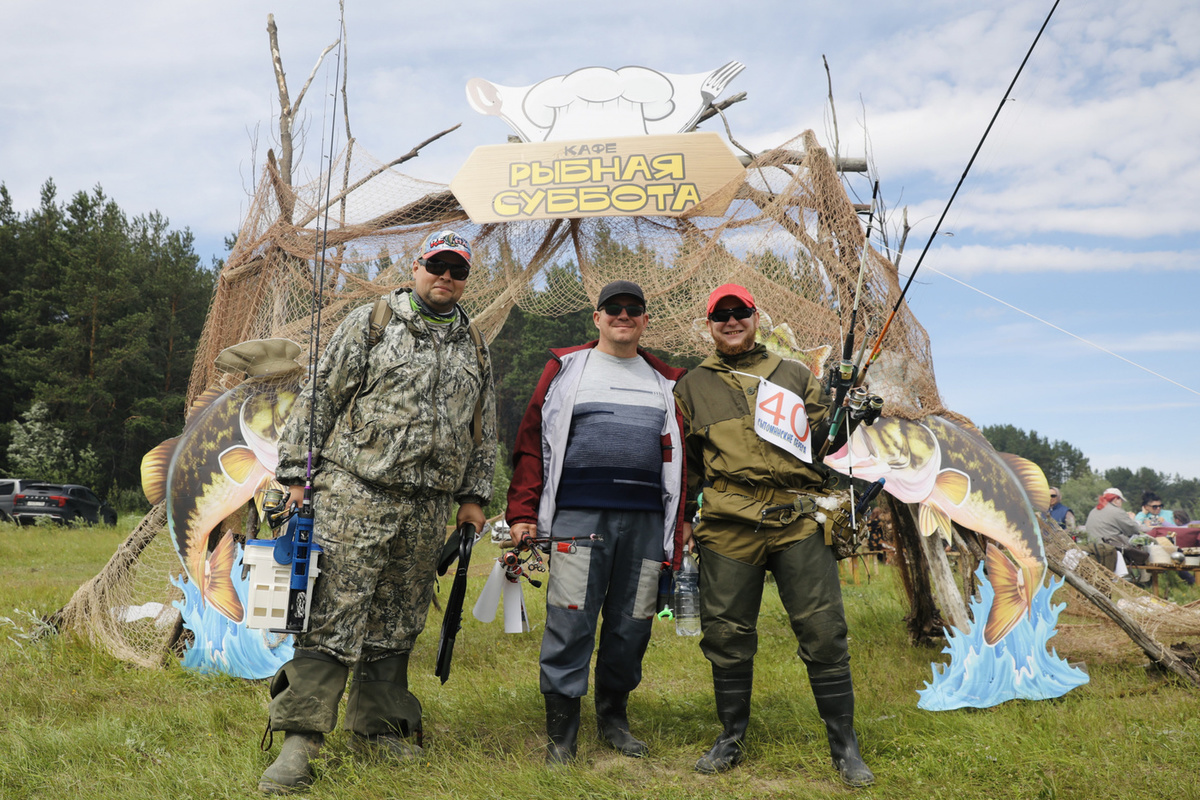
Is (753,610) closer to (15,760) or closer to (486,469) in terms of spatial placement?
(486,469)

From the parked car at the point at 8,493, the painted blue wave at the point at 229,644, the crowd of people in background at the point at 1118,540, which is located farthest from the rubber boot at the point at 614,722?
the parked car at the point at 8,493

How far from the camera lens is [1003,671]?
4.25m

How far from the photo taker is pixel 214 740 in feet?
12.0

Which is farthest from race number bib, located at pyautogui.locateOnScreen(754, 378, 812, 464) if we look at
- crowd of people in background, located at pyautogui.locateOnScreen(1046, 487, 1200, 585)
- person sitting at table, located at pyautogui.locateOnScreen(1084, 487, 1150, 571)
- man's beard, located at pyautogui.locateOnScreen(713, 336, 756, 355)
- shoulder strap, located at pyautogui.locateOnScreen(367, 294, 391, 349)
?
person sitting at table, located at pyautogui.locateOnScreen(1084, 487, 1150, 571)

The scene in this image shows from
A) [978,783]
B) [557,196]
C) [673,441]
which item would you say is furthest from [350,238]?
[978,783]

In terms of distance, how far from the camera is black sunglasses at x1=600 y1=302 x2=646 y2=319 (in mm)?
3514

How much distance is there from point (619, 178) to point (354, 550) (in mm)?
2967

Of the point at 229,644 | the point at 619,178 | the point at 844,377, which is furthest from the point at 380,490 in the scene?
the point at 619,178

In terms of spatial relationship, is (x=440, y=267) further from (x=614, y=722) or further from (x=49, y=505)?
(x=49, y=505)

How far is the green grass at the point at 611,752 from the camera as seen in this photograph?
310cm

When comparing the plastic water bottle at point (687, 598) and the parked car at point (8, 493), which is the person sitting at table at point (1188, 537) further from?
the parked car at point (8, 493)

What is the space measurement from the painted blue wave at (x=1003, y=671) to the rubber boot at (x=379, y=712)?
8.62 ft

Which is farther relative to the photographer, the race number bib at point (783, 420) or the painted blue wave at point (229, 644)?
the painted blue wave at point (229, 644)

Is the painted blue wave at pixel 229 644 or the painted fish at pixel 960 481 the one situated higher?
the painted fish at pixel 960 481
